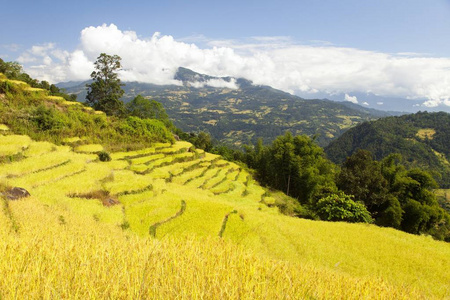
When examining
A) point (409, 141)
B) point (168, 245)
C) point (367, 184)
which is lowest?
point (409, 141)

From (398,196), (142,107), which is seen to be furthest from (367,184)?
(142,107)

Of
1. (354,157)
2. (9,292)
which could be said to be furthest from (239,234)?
(354,157)

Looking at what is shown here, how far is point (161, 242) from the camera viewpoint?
4.52 metres

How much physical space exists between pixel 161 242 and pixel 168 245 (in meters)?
0.15

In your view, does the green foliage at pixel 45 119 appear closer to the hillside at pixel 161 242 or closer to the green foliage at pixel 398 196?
the hillside at pixel 161 242

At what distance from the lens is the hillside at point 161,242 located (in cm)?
309

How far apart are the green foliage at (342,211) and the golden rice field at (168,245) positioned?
4.04 metres

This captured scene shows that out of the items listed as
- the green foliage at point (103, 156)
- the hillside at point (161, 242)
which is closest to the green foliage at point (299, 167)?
the hillside at point (161, 242)

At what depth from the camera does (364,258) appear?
37.8 ft

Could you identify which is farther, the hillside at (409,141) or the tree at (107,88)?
the hillside at (409,141)

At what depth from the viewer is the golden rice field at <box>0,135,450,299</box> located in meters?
Answer: 3.06

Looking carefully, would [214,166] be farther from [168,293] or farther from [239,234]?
[168,293]

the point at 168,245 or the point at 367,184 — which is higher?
the point at 168,245

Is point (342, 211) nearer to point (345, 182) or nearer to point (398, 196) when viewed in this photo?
point (345, 182)
